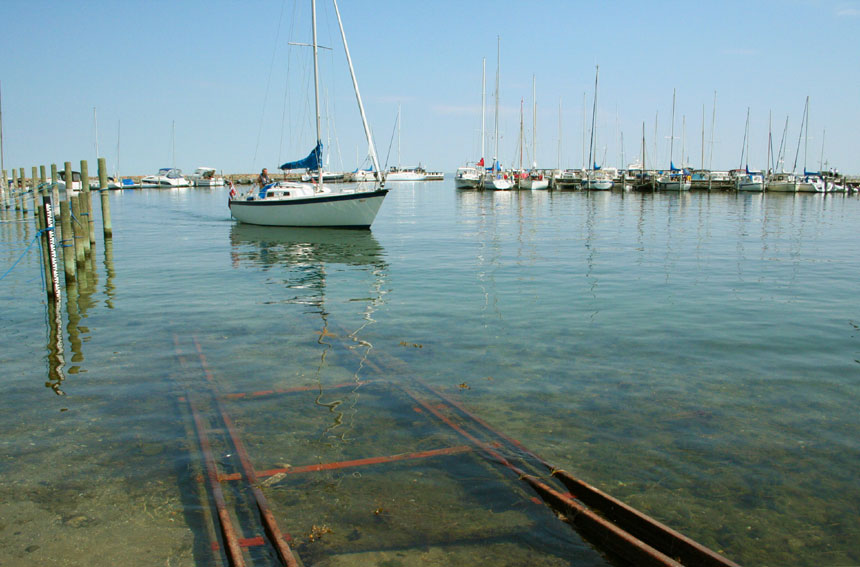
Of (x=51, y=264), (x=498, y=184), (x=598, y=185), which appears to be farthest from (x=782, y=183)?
(x=51, y=264)

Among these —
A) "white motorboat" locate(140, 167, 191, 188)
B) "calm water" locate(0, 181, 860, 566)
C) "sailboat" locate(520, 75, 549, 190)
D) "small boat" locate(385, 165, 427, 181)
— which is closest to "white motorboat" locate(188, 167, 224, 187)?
"white motorboat" locate(140, 167, 191, 188)

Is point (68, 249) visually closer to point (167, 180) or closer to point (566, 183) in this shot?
point (566, 183)

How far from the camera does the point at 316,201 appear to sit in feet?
103

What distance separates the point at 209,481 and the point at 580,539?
10.9 ft

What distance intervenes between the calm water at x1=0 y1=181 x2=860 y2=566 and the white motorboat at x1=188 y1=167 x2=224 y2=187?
407 ft

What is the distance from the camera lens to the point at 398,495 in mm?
5746

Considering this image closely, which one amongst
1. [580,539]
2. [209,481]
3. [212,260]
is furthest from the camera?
[212,260]

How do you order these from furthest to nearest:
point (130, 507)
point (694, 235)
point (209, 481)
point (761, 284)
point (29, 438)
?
point (694, 235), point (761, 284), point (29, 438), point (209, 481), point (130, 507)

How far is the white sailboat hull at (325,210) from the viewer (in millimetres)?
31469

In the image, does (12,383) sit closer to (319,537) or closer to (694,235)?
(319,537)

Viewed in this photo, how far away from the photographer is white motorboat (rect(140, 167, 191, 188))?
125438 mm

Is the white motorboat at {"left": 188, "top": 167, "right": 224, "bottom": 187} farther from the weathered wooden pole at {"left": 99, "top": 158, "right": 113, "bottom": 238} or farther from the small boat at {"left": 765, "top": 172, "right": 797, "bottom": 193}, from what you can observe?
the weathered wooden pole at {"left": 99, "top": 158, "right": 113, "bottom": 238}

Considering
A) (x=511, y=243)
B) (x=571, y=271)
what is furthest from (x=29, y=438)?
(x=511, y=243)

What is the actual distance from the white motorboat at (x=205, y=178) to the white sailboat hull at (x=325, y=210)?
10858 cm
